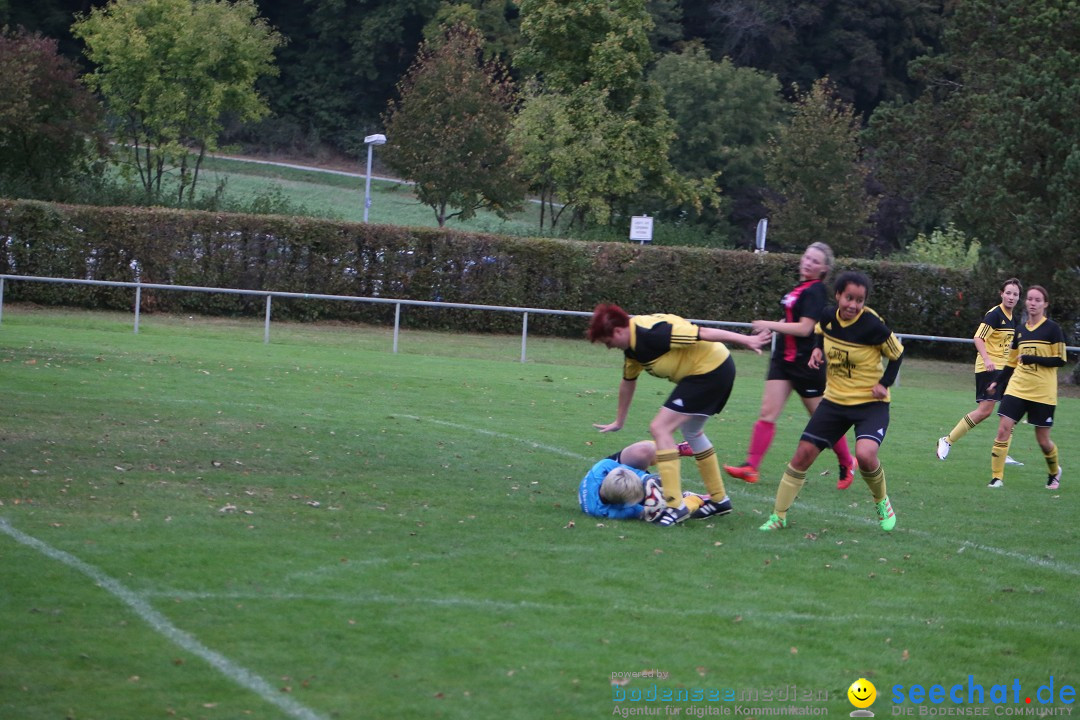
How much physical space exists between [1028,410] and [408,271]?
19.5 m

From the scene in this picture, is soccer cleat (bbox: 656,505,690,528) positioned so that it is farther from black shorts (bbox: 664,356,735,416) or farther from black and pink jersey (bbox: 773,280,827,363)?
black and pink jersey (bbox: 773,280,827,363)

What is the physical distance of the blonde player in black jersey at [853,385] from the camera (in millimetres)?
8656

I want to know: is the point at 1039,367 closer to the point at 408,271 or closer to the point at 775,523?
the point at 775,523

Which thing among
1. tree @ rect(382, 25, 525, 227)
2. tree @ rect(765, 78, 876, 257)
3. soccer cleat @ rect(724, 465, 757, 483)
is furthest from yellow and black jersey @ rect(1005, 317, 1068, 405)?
tree @ rect(765, 78, 876, 257)

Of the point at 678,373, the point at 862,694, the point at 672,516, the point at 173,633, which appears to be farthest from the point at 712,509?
the point at 173,633

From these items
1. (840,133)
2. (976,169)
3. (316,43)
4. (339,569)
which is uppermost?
(316,43)

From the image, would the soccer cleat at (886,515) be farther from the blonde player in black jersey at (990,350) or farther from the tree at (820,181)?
the tree at (820,181)

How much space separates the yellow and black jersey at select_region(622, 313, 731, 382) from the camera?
869 cm

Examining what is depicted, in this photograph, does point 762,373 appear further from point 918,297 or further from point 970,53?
point 970,53

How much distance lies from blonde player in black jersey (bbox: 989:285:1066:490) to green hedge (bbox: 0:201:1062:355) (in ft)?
55.4

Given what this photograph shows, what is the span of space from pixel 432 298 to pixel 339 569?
22.9 meters

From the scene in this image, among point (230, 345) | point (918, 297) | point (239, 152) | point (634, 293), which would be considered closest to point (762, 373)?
point (634, 293)

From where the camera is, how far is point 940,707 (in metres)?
5.47

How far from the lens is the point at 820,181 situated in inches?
1820
